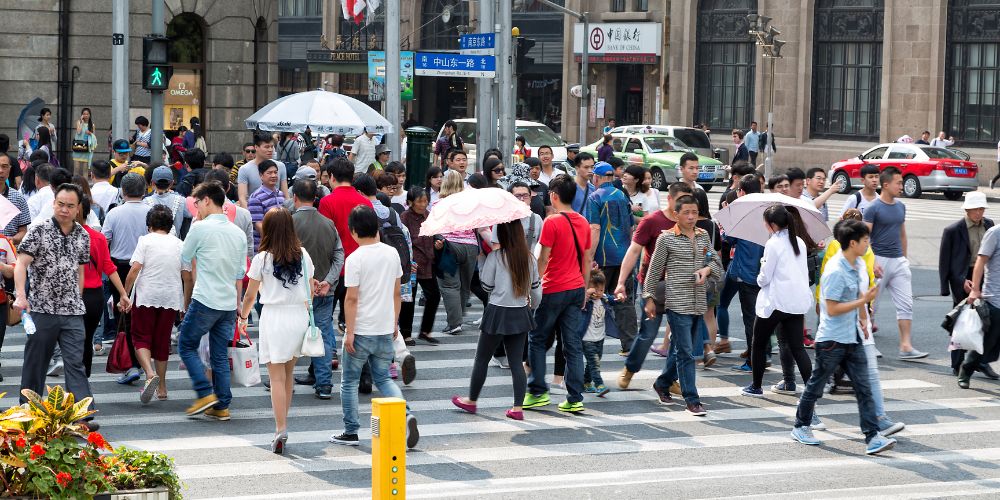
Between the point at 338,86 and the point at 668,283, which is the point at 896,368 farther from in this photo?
the point at 338,86

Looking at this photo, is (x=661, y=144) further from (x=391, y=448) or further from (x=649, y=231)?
(x=391, y=448)

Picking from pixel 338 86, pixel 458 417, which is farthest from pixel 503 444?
pixel 338 86

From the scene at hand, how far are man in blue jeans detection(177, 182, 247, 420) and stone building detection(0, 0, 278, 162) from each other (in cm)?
1468

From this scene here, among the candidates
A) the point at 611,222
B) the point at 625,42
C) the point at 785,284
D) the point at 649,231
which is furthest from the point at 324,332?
the point at 625,42

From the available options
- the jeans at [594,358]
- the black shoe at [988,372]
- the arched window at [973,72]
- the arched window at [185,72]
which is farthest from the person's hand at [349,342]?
the arched window at [973,72]

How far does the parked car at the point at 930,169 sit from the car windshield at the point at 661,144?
480 centimetres

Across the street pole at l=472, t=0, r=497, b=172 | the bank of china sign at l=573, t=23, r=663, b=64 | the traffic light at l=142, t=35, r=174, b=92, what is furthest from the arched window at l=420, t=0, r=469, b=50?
the traffic light at l=142, t=35, r=174, b=92

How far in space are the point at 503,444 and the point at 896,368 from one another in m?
5.08

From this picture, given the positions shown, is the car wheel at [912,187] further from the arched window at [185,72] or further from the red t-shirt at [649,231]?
the red t-shirt at [649,231]

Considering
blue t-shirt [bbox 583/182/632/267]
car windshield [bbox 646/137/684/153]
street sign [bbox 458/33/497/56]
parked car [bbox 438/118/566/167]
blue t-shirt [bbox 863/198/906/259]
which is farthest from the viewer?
car windshield [bbox 646/137/684/153]

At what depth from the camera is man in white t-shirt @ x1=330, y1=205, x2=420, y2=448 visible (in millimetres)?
9516


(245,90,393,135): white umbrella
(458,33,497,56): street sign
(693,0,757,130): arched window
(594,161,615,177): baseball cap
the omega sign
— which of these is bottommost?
(594,161,615,177): baseball cap

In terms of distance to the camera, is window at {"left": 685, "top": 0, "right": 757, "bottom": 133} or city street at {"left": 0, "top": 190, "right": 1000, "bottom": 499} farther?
window at {"left": 685, "top": 0, "right": 757, "bottom": 133}

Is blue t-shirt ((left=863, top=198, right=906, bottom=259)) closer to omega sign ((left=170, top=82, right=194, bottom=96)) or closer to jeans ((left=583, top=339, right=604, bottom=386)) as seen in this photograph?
jeans ((left=583, top=339, right=604, bottom=386))
